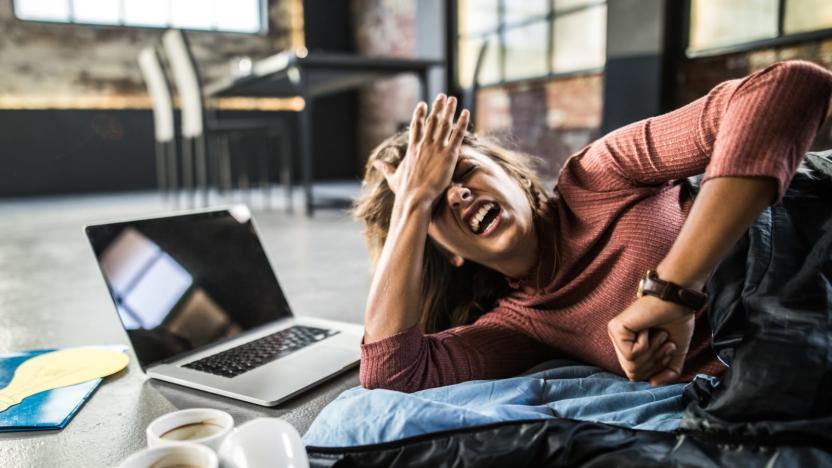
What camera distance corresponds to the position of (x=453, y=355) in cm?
116

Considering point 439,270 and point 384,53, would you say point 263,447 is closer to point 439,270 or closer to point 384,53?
point 439,270

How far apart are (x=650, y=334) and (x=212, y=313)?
972 mm

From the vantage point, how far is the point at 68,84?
7082 mm

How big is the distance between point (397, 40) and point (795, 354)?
24.6 feet

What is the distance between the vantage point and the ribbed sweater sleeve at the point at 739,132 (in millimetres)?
772

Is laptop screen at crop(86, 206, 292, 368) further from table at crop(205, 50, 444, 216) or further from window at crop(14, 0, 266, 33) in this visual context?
window at crop(14, 0, 266, 33)

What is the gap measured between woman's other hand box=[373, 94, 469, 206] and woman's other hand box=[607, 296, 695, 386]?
43 centimetres

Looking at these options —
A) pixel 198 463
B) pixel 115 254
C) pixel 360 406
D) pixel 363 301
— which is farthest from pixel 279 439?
pixel 363 301

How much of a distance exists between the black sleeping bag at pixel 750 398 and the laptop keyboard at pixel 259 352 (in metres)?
0.44

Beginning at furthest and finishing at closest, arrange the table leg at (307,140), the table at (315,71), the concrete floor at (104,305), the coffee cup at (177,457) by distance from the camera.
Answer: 1. the table leg at (307,140)
2. the table at (315,71)
3. the concrete floor at (104,305)
4. the coffee cup at (177,457)

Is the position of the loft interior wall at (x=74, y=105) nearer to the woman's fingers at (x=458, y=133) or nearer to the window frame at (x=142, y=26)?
the window frame at (x=142, y=26)

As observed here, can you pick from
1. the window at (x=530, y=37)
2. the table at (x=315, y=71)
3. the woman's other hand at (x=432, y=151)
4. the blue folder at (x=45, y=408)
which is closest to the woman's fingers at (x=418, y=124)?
the woman's other hand at (x=432, y=151)

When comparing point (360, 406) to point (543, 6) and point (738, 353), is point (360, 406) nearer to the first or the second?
point (738, 353)

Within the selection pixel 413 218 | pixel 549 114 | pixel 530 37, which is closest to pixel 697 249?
pixel 413 218
